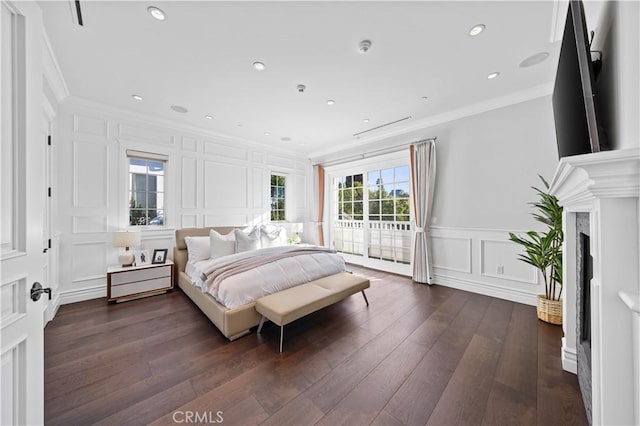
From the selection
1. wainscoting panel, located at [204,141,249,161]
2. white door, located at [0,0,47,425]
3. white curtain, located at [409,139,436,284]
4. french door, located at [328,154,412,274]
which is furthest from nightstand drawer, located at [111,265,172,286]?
white curtain, located at [409,139,436,284]

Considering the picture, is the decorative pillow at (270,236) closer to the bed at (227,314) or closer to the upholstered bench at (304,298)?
the bed at (227,314)

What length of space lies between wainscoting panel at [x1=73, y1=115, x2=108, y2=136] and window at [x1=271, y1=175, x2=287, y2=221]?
300cm

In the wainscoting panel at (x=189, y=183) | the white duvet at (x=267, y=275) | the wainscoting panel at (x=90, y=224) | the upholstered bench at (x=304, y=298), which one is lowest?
the upholstered bench at (x=304, y=298)

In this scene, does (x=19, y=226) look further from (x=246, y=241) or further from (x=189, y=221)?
(x=189, y=221)

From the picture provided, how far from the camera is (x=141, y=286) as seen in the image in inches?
129

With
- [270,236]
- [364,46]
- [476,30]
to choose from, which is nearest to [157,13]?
[364,46]

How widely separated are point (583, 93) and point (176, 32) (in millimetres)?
2746

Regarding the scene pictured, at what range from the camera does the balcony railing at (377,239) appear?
4.39 meters

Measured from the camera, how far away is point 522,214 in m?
3.09

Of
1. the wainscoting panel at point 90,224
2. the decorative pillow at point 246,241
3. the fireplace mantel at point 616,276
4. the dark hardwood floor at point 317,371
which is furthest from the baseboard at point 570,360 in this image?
the wainscoting panel at point 90,224

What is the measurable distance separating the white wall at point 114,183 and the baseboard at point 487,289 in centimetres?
388

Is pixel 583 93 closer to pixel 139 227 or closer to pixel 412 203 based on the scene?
pixel 412 203

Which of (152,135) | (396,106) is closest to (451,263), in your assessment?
(396,106)

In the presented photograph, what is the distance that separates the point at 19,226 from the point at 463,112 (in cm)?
449
